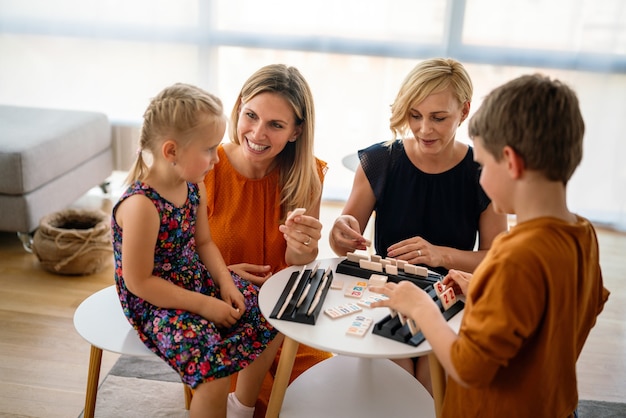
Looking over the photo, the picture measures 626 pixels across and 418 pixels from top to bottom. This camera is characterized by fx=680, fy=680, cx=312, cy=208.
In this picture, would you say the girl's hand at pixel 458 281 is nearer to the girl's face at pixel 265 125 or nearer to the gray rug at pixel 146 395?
the girl's face at pixel 265 125

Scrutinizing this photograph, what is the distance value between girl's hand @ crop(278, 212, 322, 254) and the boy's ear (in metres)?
0.70

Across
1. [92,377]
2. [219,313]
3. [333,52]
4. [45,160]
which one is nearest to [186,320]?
[219,313]

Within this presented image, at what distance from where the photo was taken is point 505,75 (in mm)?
3773

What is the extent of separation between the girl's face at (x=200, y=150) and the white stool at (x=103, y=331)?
16.0 inches

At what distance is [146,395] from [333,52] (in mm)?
2302

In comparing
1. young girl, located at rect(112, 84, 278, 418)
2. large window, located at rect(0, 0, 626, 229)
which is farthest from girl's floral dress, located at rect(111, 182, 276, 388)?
large window, located at rect(0, 0, 626, 229)

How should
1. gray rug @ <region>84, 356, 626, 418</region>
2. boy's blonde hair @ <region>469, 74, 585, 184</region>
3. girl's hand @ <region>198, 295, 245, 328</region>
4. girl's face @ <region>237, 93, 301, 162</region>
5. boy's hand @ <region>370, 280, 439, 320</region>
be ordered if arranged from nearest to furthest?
boy's blonde hair @ <region>469, 74, 585, 184</region>
boy's hand @ <region>370, 280, 439, 320</region>
girl's hand @ <region>198, 295, 245, 328</region>
girl's face @ <region>237, 93, 301, 162</region>
gray rug @ <region>84, 356, 626, 418</region>

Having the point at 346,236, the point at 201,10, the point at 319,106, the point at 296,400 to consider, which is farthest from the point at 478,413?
the point at 201,10

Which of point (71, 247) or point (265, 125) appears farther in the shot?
point (71, 247)

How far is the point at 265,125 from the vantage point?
192 cm

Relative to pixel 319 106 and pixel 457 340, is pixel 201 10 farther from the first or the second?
pixel 457 340

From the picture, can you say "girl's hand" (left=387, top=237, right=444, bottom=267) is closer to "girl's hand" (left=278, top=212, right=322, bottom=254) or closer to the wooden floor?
"girl's hand" (left=278, top=212, right=322, bottom=254)

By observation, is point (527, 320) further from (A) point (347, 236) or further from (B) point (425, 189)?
(B) point (425, 189)

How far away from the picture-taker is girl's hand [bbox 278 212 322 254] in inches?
71.0
